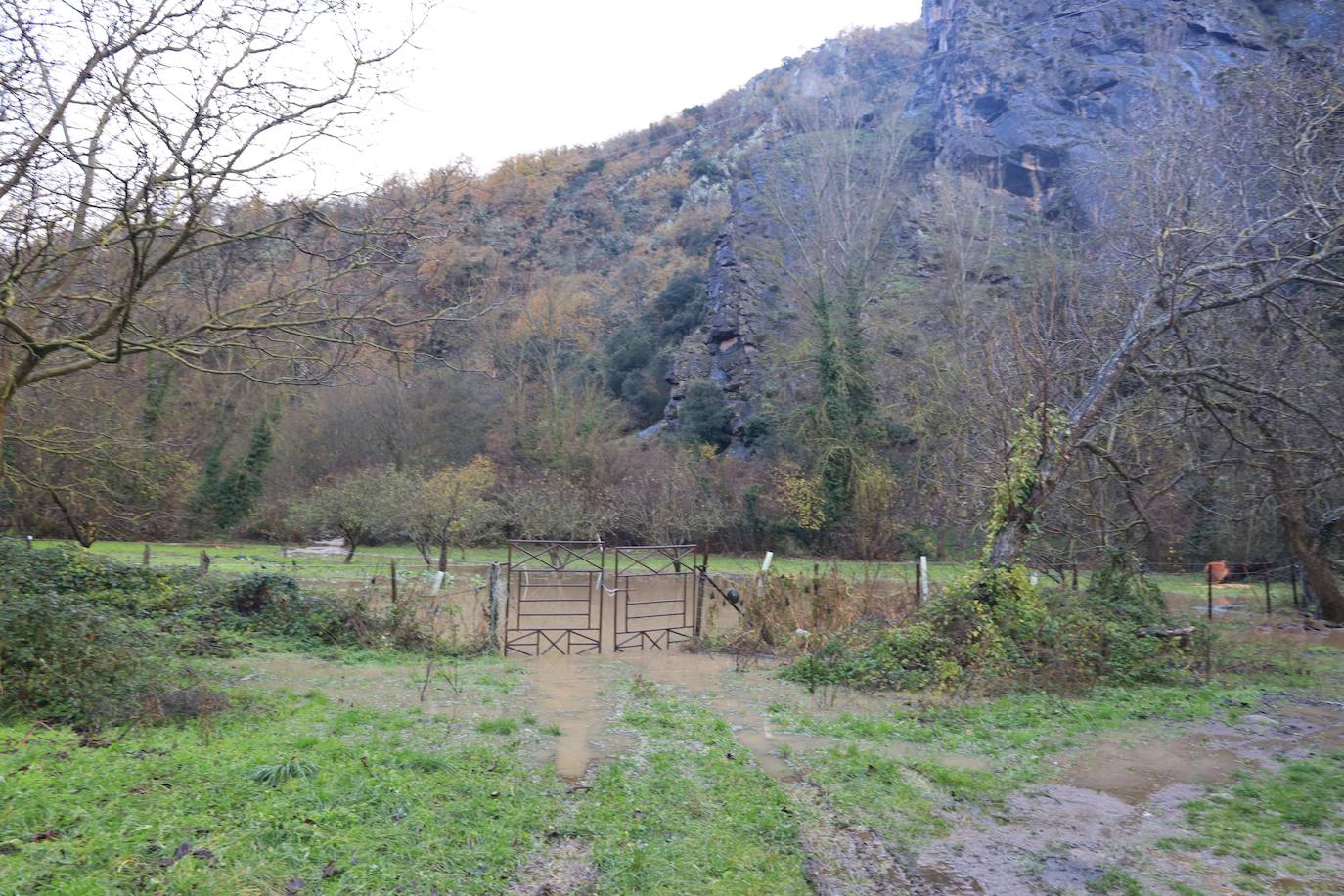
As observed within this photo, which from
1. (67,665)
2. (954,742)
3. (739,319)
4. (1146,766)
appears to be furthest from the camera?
(739,319)

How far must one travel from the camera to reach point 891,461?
3431 centimetres

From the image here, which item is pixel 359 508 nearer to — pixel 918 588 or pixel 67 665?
pixel 918 588

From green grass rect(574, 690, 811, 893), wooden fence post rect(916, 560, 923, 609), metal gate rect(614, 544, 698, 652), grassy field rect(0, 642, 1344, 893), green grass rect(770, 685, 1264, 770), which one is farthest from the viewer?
metal gate rect(614, 544, 698, 652)

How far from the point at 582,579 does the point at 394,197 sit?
1832 centimetres

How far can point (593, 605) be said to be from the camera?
23.3 m

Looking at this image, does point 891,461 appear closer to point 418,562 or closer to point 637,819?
point 418,562

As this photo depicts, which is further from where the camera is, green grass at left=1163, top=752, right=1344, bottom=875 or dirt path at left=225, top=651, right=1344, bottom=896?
green grass at left=1163, top=752, right=1344, bottom=875

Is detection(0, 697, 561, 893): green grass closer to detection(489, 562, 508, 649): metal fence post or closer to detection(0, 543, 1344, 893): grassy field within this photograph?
detection(0, 543, 1344, 893): grassy field

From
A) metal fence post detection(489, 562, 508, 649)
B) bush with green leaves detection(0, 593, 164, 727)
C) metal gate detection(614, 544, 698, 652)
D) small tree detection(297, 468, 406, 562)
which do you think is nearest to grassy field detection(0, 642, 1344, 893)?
bush with green leaves detection(0, 593, 164, 727)

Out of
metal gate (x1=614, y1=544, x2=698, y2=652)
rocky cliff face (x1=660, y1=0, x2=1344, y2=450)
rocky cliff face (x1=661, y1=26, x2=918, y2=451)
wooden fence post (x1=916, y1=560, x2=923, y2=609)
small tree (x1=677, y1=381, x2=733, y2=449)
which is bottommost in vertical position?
metal gate (x1=614, y1=544, x2=698, y2=652)

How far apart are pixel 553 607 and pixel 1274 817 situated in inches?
677

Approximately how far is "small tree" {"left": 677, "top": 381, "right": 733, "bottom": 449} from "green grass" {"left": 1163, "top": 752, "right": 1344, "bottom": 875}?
31024mm

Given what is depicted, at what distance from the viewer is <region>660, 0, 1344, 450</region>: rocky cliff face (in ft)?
138

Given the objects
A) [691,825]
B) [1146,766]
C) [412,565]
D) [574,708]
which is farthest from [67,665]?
[412,565]
